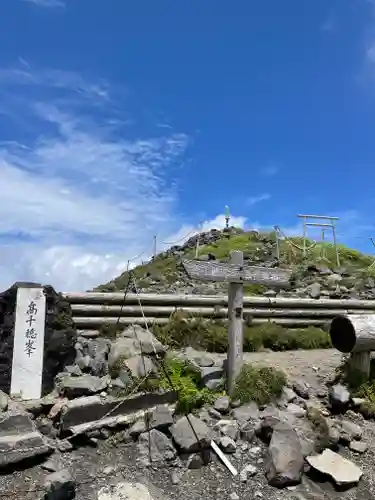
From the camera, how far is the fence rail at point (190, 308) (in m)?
9.80

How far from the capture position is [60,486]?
5434 mm

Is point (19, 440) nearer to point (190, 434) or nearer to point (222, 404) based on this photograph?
point (190, 434)

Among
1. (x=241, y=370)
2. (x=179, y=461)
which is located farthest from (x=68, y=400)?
(x=241, y=370)

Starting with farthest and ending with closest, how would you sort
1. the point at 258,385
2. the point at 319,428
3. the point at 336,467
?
the point at 258,385
the point at 319,428
the point at 336,467

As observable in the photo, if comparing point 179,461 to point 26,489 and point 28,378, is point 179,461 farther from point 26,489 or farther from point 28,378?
point 28,378

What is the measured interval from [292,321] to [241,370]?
13.8 ft

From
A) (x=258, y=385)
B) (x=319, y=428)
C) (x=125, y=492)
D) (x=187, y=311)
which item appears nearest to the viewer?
(x=125, y=492)

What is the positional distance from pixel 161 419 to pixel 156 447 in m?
0.40

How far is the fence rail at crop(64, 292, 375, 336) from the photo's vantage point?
32.2 feet

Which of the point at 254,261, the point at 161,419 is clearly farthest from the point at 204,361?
the point at 254,261

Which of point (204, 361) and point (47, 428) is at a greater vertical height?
point (204, 361)

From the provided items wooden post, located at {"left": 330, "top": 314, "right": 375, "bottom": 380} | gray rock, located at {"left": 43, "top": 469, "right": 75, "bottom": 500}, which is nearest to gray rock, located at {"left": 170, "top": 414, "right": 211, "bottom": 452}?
gray rock, located at {"left": 43, "top": 469, "right": 75, "bottom": 500}

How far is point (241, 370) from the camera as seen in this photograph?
26.2 ft

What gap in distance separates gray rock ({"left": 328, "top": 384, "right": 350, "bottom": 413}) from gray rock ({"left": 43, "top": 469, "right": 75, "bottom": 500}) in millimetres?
4203
